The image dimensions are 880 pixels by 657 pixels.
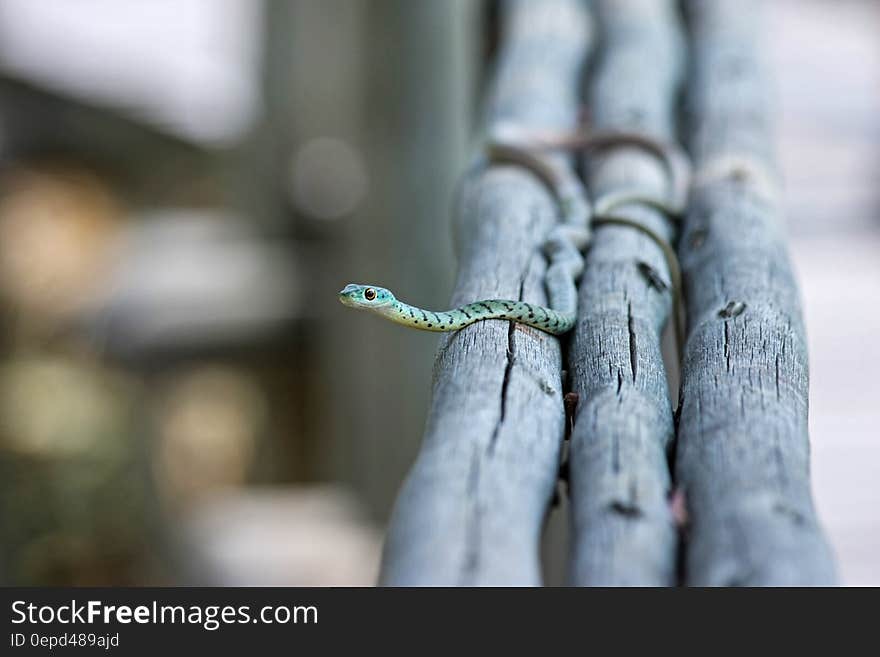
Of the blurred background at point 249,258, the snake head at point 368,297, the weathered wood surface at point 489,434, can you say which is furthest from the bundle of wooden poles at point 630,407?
the blurred background at point 249,258

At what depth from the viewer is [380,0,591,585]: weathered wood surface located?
2.00m

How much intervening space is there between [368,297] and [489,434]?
1220 mm

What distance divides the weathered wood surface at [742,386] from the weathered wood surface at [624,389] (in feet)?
0.22

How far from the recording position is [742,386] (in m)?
2.38

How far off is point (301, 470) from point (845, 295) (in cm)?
554

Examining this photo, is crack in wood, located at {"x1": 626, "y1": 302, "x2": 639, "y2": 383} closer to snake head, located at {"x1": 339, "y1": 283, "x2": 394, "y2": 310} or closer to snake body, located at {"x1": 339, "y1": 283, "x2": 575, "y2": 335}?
snake body, located at {"x1": 339, "y1": 283, "x2": 575, "y2": 335}

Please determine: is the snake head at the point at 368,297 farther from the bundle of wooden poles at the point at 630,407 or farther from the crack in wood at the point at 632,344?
the crack in wood at the point at 632,344

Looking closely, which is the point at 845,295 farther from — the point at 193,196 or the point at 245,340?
the point at 193,196

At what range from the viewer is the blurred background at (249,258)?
784 cm

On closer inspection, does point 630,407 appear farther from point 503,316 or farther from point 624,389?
point 503,316

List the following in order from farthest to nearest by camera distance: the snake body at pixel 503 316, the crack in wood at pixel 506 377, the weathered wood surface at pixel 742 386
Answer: the snake body at pixel 503 316
the crack in wood at pixel 506 377
the weathered wood surface at pixel 742 386

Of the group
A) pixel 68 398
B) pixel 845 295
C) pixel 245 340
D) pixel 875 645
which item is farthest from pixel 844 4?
pixel 875 645

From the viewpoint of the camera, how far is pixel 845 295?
7324 millimetres

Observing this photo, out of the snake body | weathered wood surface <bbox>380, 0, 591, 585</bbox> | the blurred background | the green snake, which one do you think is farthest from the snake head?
the blurred background
